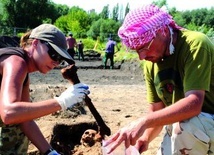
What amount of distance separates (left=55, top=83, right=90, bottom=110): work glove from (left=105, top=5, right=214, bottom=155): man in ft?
1.40

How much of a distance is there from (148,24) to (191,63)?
0.42 meters

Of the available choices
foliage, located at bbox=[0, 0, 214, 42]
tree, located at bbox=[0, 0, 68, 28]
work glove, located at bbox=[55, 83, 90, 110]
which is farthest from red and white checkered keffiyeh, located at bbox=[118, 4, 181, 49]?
tree, located at bbox=[0, 0, 68, 28]

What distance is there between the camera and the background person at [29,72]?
296 centimetres

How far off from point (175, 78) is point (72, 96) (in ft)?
2.74

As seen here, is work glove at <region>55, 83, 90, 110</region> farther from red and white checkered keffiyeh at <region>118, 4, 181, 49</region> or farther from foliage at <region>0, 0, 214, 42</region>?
foliage at <region>0, 0, 214, 42</region>

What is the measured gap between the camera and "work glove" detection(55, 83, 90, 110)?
308 centimetres

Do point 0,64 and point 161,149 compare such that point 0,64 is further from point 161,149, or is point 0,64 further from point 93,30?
point 93,30

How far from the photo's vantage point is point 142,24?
306 cm

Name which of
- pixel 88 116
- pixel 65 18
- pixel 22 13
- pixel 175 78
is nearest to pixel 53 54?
pixel 175 78

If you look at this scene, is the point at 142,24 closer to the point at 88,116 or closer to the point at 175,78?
the point at 175,78

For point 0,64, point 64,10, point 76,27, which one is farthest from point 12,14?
point 0,64

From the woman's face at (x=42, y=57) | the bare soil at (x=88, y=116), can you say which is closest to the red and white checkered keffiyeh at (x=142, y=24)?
the woman's face at (x=42, y=57)

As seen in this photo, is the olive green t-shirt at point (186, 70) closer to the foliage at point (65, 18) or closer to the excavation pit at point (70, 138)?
the excavation pit at point (70, 138)

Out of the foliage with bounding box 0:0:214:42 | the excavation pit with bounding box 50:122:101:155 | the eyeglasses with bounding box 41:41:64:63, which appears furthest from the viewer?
the foliage with bounding box 0:0:214:42
